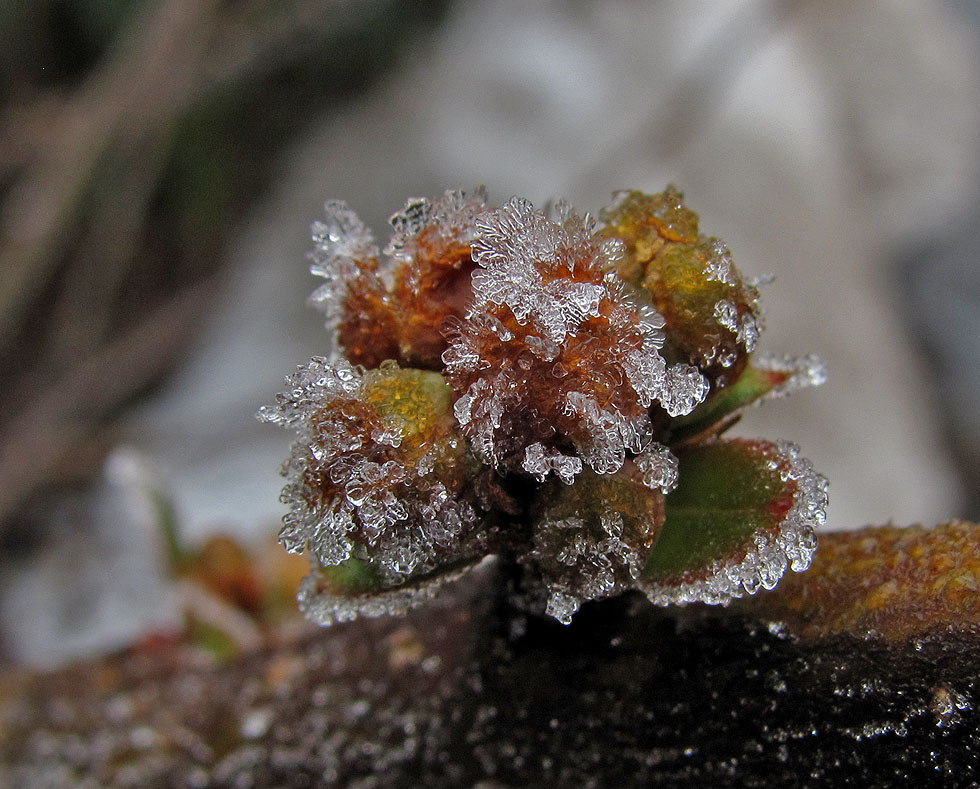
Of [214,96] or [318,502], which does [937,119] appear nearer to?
[214,96]

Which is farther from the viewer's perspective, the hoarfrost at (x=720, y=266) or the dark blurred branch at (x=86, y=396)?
the dark blurred branch at (x=86, y=396)

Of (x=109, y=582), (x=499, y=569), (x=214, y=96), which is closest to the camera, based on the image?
(x=499, y=569)

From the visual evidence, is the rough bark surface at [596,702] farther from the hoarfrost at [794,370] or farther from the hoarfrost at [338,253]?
the hoarfrost at [338,253]

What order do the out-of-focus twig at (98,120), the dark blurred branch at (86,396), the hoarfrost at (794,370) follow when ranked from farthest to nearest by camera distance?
the dark blurred branch at (86,396)
the out-of-focus twig at (98,120)
the hoarfrost at (794,370)

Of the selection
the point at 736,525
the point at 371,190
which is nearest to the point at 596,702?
the point at 736,525

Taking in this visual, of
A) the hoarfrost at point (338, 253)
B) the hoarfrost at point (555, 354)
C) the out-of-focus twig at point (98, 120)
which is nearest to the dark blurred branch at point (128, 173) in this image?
the out-of-focus twig at point (98, 120)

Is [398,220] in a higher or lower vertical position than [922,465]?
lower

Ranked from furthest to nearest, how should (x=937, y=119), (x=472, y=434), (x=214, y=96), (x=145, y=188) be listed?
(x=937, y=119), (x=214, y=96), (x=145, y=188), (x=472, y=434)

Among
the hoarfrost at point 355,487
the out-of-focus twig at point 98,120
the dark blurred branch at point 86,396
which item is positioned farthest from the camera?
the dark blurred branch at point 86,396

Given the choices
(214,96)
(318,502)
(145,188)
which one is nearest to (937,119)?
(214,96)
